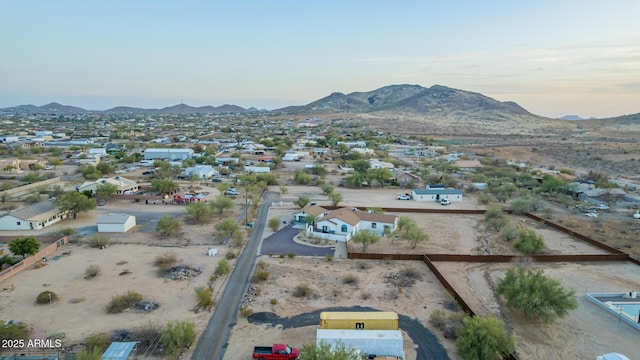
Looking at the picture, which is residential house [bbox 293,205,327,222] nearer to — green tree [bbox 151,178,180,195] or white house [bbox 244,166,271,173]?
green tree [bbox 151,178,180,195]

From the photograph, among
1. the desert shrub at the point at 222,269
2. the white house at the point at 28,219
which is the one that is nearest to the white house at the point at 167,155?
the white house at the point at 28,219

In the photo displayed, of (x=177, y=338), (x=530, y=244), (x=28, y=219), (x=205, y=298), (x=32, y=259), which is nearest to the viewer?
(x=177, y=338)

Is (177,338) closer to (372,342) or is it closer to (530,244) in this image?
(372,342)

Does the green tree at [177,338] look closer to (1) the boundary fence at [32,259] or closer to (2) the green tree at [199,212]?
(1) the boundary fence at [32,259]

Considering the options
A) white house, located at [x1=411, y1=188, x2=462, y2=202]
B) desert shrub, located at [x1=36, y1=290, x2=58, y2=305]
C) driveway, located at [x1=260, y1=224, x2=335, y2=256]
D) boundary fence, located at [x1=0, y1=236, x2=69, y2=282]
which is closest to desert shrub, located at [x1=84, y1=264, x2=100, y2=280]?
desert shrub, located at [x1=36, y1=290, x2=58, y2=305]

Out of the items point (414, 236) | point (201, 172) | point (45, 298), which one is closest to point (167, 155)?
point (201, 172)

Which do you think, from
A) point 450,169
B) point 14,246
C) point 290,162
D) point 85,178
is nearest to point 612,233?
point 450,169

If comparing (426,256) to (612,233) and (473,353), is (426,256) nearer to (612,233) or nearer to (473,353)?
(473,353)
